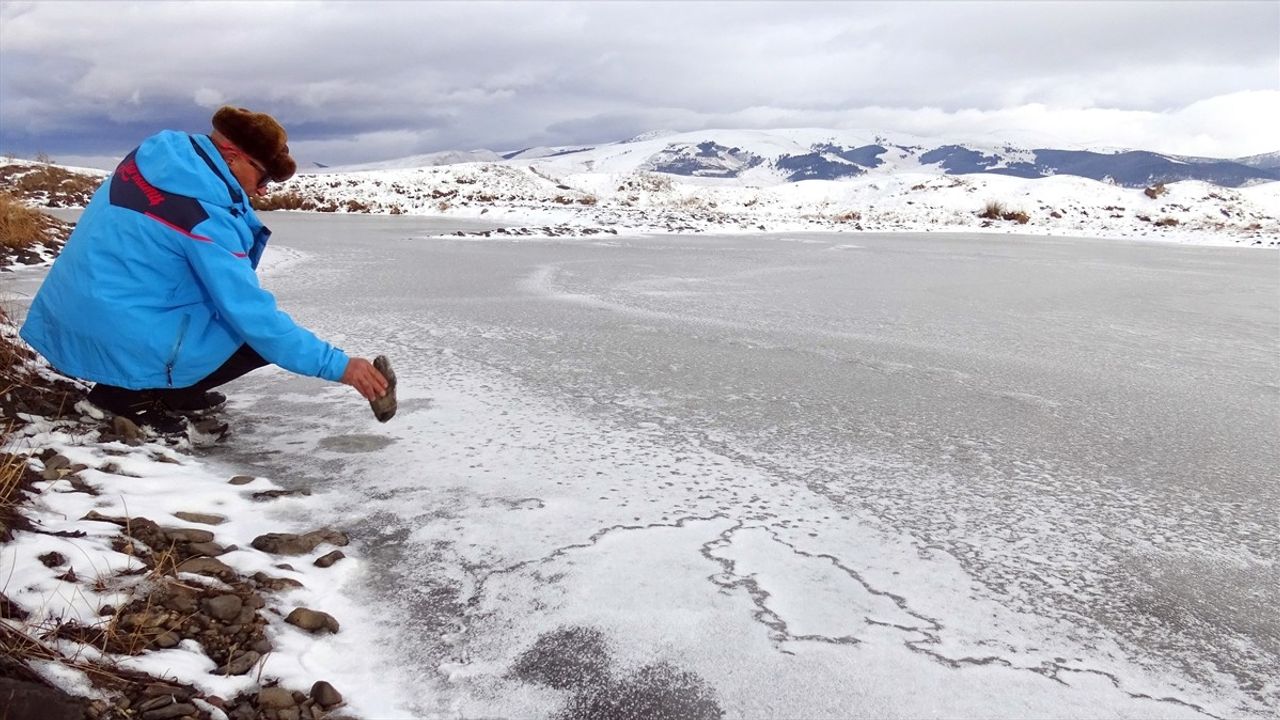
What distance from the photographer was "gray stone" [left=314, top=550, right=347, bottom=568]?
2.01m

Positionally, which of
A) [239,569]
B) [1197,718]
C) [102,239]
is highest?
[102,239]

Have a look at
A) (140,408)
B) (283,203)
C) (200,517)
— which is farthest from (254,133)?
(283,203)

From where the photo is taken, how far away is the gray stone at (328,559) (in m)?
2.01

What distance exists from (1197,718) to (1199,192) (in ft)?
89.3

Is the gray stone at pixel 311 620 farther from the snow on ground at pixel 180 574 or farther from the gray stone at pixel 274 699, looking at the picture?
the gray stone at pixel 274 699

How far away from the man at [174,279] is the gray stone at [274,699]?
3.77 ft

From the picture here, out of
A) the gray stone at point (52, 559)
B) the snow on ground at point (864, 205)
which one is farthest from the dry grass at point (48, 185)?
the gray stone at point (52, 559)

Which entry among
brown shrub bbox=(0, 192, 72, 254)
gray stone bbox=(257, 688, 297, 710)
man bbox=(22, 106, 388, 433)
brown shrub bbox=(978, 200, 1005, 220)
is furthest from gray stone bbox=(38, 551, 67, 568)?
brown shrub bbox=(978, 200, 1005, 220)

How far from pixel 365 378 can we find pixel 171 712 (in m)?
1.26

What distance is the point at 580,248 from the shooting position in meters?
11.9

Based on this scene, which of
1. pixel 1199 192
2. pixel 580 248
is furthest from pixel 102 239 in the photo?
pixel 1199 192

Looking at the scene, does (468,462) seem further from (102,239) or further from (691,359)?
(691,359)

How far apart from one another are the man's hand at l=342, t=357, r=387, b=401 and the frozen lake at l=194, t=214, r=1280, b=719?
330 mm

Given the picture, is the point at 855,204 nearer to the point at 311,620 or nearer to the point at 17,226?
the point at 17,226
